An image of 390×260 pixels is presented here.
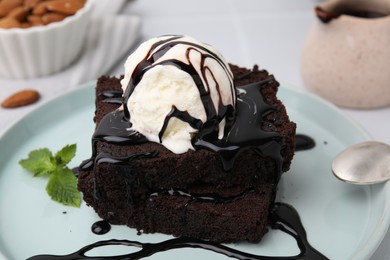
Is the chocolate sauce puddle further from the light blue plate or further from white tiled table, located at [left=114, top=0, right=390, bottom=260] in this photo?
white tiled table, located at [left=114, top=0, right=390, bottom=260]

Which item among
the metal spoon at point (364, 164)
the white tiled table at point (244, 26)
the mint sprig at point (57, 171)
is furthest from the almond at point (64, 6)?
Answer: the metal spoon at point (364, 164)

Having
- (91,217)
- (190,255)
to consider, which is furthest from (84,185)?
(190,255)

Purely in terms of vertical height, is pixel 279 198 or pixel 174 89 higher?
pixel 174 89

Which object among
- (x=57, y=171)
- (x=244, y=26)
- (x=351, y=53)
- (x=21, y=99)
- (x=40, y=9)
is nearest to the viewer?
(x=57, y=171)

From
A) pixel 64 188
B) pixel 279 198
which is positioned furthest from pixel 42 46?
pixel 279 198

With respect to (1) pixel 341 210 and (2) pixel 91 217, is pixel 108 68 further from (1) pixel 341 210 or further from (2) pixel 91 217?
(1) pixel 341 210

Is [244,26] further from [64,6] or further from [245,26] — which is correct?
[64,6]

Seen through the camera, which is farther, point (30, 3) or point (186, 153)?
point (30, 3)
